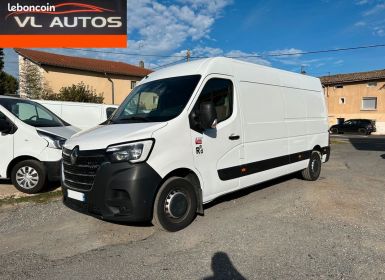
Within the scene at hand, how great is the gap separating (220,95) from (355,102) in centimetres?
4146

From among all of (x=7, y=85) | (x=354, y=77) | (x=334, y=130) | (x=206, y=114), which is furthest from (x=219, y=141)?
(x=7, y=85)

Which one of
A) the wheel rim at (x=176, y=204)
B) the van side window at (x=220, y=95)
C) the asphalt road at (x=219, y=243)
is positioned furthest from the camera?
the van side window at (x=220, y=95)

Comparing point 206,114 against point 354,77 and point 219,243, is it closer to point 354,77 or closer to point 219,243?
→ point 219,243

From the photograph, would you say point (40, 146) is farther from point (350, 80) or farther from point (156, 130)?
point (350, 80)

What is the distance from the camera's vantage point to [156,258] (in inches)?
162

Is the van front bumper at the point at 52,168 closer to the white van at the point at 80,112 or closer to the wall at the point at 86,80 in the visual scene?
the white van at the point at 80,112

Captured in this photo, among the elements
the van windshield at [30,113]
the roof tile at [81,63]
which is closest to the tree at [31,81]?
the roof tile at [81,63]

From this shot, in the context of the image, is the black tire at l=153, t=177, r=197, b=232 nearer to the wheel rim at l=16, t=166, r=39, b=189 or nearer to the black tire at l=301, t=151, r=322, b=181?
the wheel rim at l=16, t=166, r=39, b=189

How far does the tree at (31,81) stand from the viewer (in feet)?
105

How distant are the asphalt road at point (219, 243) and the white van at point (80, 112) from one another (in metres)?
6.06

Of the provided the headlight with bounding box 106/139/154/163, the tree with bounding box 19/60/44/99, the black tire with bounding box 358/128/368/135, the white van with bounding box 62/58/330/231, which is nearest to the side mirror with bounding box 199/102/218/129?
the white van with bounding box 62/58/330/231

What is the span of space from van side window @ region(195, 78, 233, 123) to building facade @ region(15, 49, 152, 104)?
3028 centimetres

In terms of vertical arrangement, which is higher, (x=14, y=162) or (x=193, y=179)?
(x=14, y=162)

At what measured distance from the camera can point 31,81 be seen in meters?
31.9
